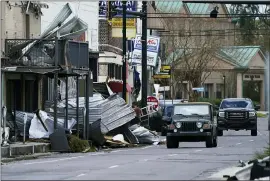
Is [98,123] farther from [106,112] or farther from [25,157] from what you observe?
[25,157]

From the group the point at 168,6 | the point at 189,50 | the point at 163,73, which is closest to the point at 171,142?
the point at 163,73

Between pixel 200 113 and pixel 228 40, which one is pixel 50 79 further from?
pixel 228 40

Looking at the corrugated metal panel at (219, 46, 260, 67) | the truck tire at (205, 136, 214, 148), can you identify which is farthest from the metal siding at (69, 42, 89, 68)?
the corrugated metal panel at (219, 46, 260, 67)

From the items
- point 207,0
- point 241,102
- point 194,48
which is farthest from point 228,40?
point 207,0

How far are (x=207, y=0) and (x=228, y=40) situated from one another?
265 feet

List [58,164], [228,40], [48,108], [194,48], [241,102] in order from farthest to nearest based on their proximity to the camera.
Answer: [228,40]
[194,48]
[241,102]
[48,108]
[58,164]

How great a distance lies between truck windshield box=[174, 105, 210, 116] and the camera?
134 ft

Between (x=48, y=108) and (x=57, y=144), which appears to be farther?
(x=48, y=108)

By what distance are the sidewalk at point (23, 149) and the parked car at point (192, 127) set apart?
19.2 feet

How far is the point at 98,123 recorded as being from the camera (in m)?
41.3

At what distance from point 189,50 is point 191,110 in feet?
164

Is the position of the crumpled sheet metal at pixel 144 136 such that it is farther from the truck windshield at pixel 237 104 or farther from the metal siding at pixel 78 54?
the truck windshield at pixel 237 104

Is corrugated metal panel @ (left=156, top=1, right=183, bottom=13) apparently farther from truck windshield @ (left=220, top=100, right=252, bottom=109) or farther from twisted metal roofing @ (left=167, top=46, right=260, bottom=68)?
truck windshield @ (left=220, top=100, right=252, bottom=109)

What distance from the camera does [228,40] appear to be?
109 metres
